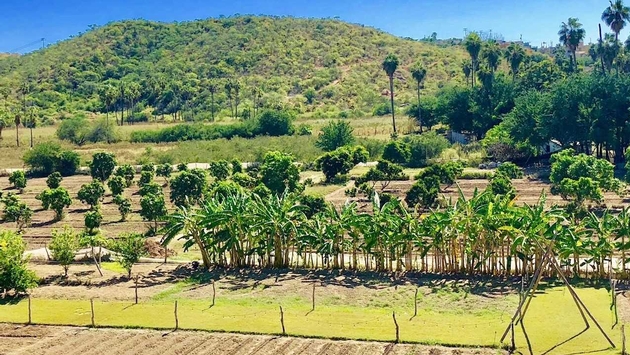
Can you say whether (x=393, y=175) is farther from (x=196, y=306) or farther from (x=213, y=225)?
(x=196, y=306)

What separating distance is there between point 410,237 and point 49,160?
5173cm

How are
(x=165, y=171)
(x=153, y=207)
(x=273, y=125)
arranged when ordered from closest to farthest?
(x=153, y=207) → (x=165, y=171) → (x=273, y=125)

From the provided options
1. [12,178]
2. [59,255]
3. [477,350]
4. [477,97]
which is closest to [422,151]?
[477,97]

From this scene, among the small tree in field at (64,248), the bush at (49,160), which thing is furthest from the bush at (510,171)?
the bush at (49,160)

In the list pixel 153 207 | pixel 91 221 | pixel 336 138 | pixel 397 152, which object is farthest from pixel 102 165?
pixel 397 152

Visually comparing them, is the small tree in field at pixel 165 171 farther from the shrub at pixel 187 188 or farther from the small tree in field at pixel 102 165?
the shrub at pixel 187 188

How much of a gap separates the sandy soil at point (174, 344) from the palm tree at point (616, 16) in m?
73.2

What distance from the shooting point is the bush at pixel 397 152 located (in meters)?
68.9

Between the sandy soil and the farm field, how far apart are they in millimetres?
169

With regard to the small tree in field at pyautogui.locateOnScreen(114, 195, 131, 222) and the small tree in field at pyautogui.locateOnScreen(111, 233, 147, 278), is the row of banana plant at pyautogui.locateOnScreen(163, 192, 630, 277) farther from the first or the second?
the small tree in field at pyautogui.locateOnScreen(114, 195, 131, 222)

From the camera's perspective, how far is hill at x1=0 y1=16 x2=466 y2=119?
142375 millimetres

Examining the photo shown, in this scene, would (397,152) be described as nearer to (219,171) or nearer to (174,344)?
(219,171)

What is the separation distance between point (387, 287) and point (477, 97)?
198ft

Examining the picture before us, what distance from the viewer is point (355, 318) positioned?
1045 inches
